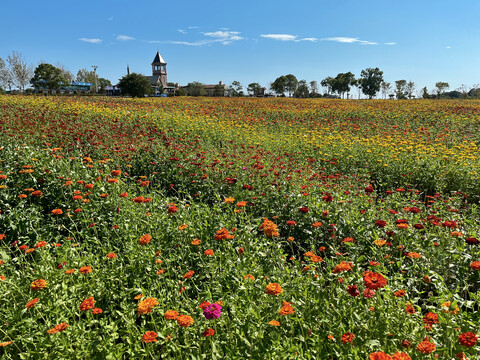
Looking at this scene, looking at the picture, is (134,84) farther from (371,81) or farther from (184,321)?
(371,81)

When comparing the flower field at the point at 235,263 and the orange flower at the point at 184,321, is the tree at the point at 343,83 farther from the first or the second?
the orange flower at the point at 184,321

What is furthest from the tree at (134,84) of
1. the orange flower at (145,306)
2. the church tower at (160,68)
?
A: the church tower at (160,68)

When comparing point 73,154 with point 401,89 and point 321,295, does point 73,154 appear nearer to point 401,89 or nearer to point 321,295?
point 321,295

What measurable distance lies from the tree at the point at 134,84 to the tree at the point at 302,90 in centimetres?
4649

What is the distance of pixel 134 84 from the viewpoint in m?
38.6

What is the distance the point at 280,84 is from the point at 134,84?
48.5 metres

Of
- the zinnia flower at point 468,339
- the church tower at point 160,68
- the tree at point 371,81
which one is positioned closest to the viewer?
the zinnia flower at point 468,339

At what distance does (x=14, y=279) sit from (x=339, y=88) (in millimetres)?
82194

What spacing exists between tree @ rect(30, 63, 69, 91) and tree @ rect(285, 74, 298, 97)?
5314 cm

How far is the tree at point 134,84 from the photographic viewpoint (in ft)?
126

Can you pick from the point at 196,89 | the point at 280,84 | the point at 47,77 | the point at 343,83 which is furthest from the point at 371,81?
the point at 47,77

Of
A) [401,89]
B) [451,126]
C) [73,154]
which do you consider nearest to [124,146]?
[73,154]

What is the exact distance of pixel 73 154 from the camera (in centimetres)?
722

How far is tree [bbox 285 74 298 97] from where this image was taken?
3031 inches
